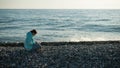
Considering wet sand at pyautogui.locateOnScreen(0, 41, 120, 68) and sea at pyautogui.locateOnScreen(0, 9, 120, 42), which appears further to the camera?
sea at pyautogui.locateOnScreen(0, 9, 120, 42)

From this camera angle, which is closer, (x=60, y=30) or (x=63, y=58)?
(x=63, y=58)

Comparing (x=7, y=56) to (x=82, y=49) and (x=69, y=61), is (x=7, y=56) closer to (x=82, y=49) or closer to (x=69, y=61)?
(x=69, y=61)

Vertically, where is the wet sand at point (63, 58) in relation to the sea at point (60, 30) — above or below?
above

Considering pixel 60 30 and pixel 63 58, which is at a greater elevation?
pixel 63 58

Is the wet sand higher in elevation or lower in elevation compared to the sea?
higher

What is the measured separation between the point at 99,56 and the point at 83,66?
1.99 meters

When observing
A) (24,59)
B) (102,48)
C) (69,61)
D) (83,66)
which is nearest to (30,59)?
(24,59)

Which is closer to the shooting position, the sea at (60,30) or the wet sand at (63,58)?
the wet sand at (63,58)

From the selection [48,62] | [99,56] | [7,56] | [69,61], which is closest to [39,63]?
[48,62]

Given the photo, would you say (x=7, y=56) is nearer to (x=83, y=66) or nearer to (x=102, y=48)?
(x=83, y=66)

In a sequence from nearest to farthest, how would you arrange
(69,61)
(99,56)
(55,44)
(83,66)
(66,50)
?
(83,66) → (69,61) → (99,56) → (66,50) → (55,44)

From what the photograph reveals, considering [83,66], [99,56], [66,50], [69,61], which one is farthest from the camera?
[66,50]

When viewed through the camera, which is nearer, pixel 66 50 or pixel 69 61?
pixel 69 61

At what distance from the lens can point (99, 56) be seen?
12.5 m
